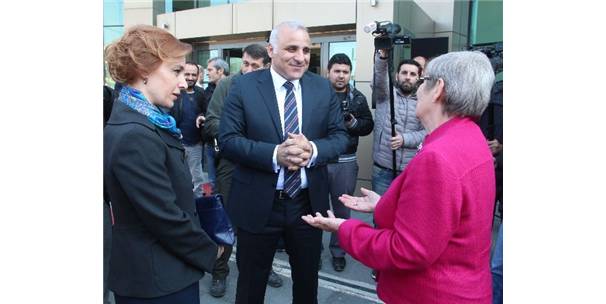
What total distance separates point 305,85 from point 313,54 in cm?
584

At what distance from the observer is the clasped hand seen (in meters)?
2.21

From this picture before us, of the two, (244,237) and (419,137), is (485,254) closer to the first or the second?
(244,237)

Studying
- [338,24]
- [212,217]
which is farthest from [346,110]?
[338,24]

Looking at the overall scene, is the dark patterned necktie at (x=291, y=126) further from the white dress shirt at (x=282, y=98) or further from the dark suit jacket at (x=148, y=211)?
the dark suit jacket at (x=148, y=211)

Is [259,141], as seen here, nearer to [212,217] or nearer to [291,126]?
[291,126]

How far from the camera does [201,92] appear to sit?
4719mm

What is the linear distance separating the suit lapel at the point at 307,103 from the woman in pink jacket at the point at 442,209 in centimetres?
84

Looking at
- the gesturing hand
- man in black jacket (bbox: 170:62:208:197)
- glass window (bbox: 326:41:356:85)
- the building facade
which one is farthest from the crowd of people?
glass window (bbox: 326:41:356:85)

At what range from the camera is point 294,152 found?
2211 mm

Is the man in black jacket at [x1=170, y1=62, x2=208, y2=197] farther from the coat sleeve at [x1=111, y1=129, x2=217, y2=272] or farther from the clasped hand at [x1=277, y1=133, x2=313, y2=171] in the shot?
the coat sleeve at [x1=111, y1=129, x2=217, y2=272]

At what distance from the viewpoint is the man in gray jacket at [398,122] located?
3898 millimetres

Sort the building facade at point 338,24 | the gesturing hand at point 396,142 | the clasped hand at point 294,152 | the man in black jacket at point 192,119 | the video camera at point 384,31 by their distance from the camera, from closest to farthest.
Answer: the clasped hand at point 294,152 → the video camera at point 384,31 → the gesturing hand at point 396,142 → the man in black jacket at point 192,119 → the building facade at point 338,24

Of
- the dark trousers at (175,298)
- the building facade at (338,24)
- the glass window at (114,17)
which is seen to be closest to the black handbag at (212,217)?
the dark trousers at (175,298)
